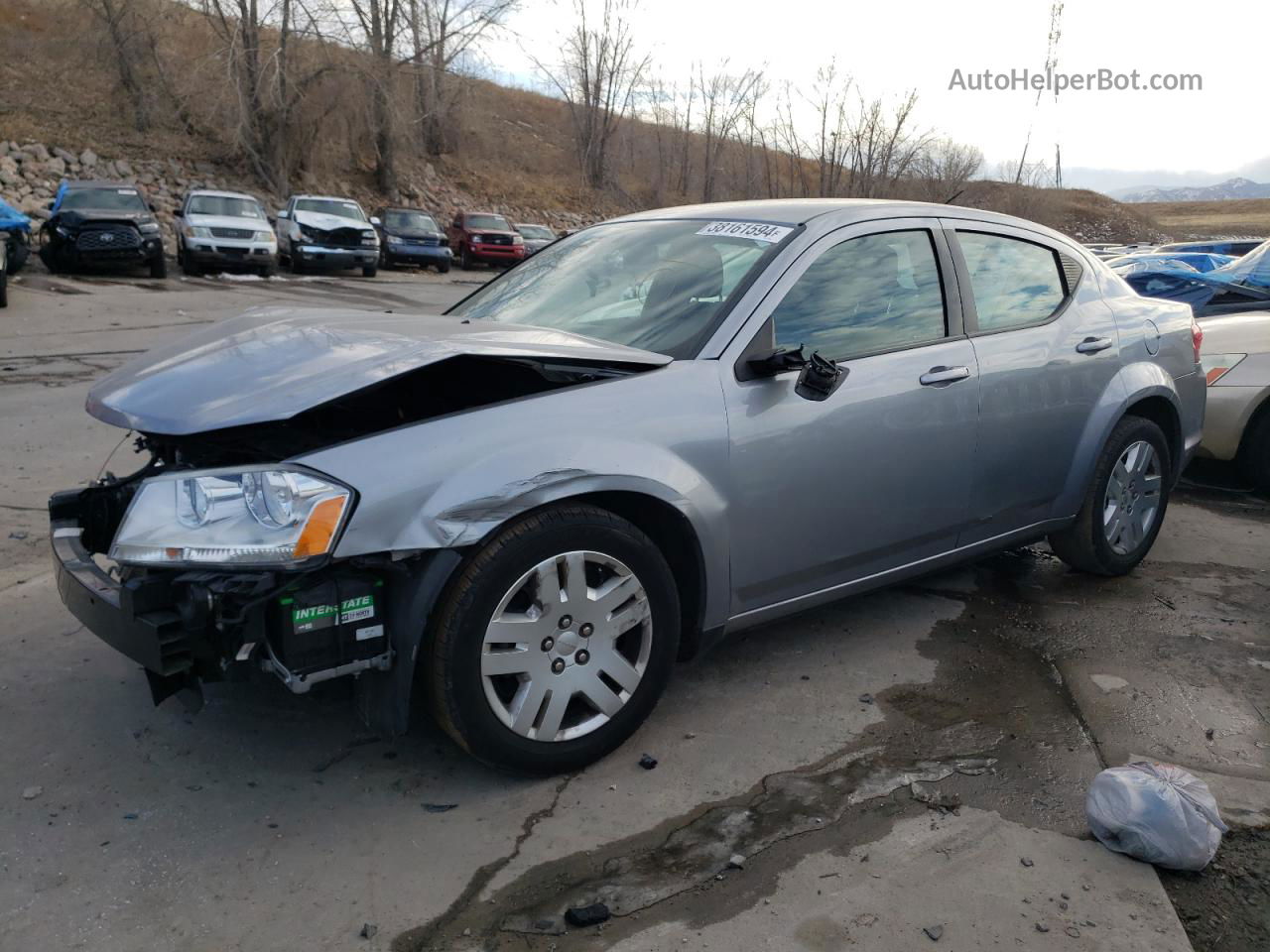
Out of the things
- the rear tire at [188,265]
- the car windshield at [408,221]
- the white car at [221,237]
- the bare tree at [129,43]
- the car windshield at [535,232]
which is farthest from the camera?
the car windshield at [535,232]

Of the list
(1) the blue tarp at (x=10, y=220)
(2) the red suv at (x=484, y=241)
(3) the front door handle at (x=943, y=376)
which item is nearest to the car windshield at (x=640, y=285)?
(3) the front door handle at (x=943, y=376)

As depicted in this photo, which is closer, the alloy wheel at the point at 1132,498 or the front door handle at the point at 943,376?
the front door handle at the point at 943,376

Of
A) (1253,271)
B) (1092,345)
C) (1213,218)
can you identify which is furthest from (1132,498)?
(1213,218)

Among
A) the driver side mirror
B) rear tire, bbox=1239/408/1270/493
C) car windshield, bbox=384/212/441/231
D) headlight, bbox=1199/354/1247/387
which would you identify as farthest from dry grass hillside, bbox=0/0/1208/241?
the driver side mirror

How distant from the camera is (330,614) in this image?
2586 millimetres

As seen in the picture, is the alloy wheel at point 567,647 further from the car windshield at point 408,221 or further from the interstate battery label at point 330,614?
the car windshield at point 408,221

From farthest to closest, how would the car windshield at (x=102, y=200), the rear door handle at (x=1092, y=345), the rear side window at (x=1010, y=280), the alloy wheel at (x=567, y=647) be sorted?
the car windshield at (x=102, y=200) → the rear door handle at (x=1092, y=345) → the rear side window at (x=1010, y=280) → the alloy wheel at (x=567, y=647)

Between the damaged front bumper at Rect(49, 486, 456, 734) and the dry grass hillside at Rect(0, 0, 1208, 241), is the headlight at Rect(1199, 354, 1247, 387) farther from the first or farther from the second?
the dry grass hillside at Rect(0, 0, 1208, 241)

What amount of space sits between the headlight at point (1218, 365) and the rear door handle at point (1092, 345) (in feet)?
8.70

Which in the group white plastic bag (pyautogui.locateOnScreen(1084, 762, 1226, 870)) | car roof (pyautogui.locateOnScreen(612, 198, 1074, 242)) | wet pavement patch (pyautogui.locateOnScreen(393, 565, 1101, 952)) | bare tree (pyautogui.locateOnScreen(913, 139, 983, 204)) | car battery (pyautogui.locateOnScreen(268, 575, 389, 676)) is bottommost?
wet pavement patch (pyautogui.locateOnScreen(393, 565, 1101, 952))

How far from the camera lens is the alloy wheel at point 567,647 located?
2814 millimetres

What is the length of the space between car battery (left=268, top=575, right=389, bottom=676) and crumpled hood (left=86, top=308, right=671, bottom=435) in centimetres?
48

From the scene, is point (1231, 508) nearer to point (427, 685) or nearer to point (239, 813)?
point (427, 685)

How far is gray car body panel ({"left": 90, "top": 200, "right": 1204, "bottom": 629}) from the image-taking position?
2719 mm
